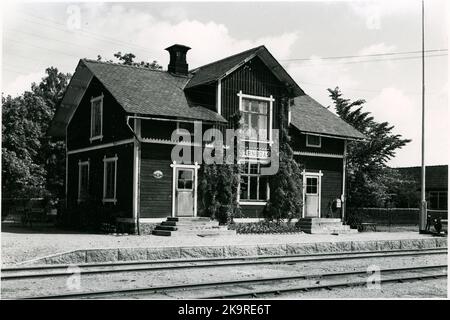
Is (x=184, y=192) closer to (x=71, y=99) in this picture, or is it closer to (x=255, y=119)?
(x=255, y=119)

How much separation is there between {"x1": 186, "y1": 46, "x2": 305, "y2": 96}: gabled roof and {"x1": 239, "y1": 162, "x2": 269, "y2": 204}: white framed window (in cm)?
386

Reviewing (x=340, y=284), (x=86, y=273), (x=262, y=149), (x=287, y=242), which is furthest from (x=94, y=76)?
(x=340, y=284)

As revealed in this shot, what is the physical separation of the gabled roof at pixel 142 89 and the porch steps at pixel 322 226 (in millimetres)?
5876

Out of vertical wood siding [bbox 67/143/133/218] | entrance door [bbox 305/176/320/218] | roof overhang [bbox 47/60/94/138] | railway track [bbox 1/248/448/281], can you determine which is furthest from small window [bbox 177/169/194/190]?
railway track [bbox 1/248/448/281]

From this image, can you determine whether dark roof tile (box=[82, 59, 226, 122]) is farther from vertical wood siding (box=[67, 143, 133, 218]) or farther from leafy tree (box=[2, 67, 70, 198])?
leafy tree (box=[2, 67, 70, 198])

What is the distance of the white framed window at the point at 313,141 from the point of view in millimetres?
25117

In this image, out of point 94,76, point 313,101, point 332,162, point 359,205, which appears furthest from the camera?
point 359,205

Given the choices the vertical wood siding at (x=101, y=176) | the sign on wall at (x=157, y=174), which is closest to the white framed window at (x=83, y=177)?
the vertical wood siding at (x=101, y=176)

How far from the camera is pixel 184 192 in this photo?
847 inches

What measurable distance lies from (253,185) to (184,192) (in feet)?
11.5

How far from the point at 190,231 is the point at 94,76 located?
27.1 feet

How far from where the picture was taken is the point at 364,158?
33.2 metres
